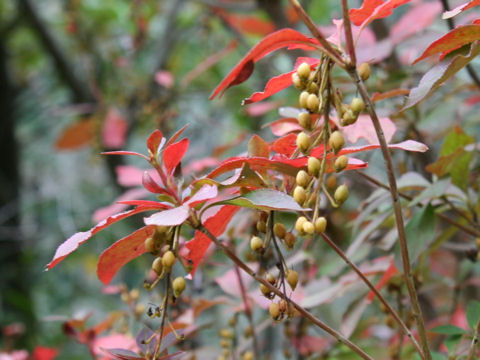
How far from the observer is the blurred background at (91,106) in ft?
5.57

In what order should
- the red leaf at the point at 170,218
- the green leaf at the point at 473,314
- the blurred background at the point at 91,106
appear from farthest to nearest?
the blurred background at the point at 91,106
the green leaf at the point at 473,314
the red leaf at the point at 170,218

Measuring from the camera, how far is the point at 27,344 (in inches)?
79.0

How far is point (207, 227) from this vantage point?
0.44m

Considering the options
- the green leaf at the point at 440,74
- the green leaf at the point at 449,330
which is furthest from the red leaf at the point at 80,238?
the green leaf at the point at 449,330

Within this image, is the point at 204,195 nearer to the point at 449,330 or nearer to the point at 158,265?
the point at 158,265

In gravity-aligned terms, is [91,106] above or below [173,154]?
below

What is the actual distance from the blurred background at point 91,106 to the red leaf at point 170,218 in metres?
0.82

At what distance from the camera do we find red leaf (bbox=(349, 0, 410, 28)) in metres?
0.41

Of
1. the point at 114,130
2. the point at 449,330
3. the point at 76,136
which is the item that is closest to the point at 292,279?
the point at 449,330

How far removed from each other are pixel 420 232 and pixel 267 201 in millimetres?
271

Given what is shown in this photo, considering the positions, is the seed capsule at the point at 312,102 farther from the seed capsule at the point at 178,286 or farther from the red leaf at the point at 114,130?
the red leaf at the point at 114,130

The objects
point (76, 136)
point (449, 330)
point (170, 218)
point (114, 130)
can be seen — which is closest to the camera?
point (170, 218)

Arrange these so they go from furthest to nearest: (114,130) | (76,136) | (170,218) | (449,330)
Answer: (76,136), (114,130), (449,330), (170,218)

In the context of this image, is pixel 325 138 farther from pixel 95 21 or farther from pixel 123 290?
pixel 95 21
